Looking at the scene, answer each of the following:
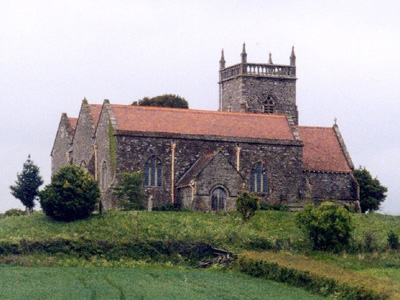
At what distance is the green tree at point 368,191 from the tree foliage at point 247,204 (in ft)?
52.6

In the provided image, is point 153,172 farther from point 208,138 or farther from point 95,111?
point 95,111

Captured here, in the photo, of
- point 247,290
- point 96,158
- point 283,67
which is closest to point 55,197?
point 96,158

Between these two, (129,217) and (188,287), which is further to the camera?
(129,217)

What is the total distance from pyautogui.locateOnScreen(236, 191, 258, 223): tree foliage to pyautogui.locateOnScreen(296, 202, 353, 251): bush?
3.97m

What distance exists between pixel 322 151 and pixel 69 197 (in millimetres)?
22193

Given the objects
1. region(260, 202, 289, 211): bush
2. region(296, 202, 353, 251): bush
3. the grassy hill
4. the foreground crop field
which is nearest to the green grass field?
the grassy hill

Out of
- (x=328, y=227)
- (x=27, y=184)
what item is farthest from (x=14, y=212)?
(x=328, y=227)

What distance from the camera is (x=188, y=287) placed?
45.9 m

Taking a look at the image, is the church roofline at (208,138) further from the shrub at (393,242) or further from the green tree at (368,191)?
the shrub at (393,242)

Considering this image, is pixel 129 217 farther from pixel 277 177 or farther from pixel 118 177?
pixel 277 177

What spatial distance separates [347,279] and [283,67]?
43.1 metres

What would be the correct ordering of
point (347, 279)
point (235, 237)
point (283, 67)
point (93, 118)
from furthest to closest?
point (283, 67) → point (93, 118) → point (235, 237) → point (347, 279)

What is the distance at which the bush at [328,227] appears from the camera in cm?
5991

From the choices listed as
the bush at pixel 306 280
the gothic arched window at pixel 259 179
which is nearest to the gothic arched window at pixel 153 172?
the gothic arched window at pixel 259 179
